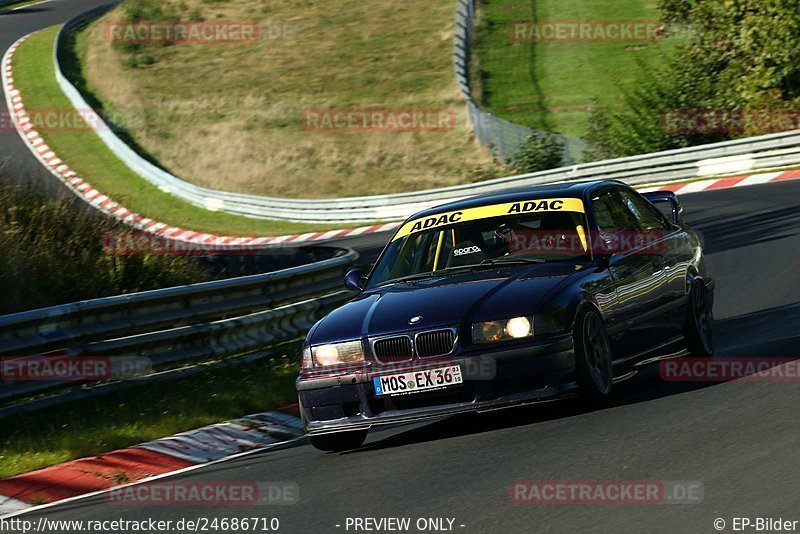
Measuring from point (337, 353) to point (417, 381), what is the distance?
601 mm

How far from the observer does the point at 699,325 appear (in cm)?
936

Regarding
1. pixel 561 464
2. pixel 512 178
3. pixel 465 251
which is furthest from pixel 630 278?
pixel 512 178

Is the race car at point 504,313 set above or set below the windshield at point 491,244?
below

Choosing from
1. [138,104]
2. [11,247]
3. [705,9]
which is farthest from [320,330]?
[138,104]

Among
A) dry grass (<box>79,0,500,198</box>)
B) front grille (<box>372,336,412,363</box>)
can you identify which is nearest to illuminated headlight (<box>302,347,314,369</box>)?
front grille (<box>372,336,412,363</box>)

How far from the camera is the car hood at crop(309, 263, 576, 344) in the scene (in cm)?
738

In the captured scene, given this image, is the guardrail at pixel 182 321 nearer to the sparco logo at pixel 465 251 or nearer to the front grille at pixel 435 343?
the sparco logo at pixel 465 251

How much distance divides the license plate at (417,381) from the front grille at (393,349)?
0.10m

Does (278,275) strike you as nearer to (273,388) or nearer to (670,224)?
(273,388)

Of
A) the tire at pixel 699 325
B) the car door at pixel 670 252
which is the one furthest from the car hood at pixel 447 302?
the tire at pixel 699 325

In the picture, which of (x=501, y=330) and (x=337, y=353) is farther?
(x=337, y=353)

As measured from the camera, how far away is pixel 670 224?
31.8 ft

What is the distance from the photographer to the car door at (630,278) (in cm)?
823

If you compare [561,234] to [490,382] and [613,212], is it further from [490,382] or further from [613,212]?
[490,382]
